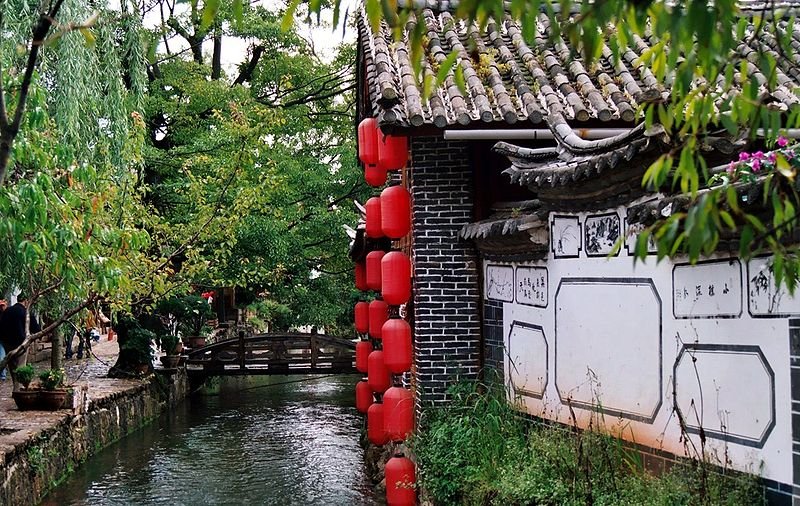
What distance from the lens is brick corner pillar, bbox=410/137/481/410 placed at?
8.89 m

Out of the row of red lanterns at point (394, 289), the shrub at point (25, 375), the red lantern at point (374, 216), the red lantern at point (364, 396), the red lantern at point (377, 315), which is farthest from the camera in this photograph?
the red lantern at point (364, 396)

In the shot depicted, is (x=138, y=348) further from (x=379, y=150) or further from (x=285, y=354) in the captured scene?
(x=379, y=150)

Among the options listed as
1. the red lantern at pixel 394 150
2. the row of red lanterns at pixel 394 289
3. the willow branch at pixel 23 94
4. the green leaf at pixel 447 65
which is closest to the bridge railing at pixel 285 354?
the row of red lanterns at pixel 394 289

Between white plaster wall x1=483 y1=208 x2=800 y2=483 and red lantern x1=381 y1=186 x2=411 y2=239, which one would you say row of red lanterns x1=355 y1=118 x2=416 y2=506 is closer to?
red lantern x1=381 y1=186 x2=411 y2=239

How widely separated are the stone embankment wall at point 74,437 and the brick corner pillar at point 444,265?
4526 mm

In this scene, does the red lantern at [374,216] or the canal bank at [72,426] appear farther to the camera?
the canal bank at [72,426]

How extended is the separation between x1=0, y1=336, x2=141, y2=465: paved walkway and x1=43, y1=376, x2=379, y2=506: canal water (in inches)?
34.0

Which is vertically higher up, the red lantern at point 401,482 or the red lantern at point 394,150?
the red lantern at point 394,150

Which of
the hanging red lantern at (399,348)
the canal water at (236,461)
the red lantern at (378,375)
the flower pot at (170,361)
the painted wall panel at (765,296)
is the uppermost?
the painted wall panel at (765,296)

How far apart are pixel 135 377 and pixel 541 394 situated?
1281cm

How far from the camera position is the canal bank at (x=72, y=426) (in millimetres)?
10094

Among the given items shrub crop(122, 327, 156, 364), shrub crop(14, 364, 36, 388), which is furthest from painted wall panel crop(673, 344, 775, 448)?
shrub crop(122, 327, 156, 364)

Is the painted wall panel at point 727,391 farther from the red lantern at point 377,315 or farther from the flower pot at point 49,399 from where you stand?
the flower pot at point 49,399

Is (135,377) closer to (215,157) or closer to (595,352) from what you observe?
(215,157)
